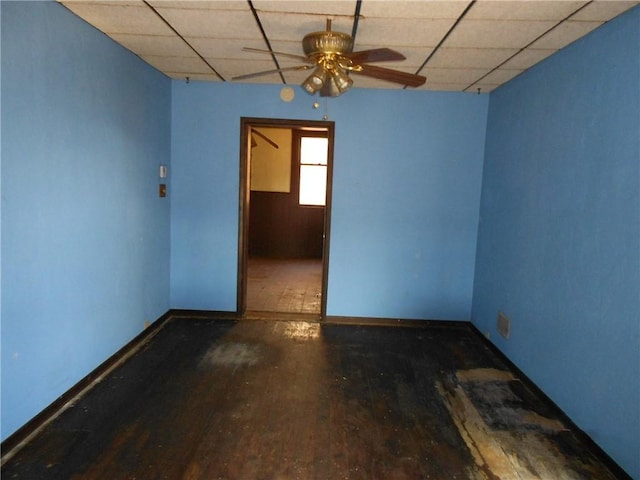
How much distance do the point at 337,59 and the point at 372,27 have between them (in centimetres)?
35

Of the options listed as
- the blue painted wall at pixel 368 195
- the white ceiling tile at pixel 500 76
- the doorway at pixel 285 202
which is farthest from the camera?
Answer: the doorway at pixel 285 202

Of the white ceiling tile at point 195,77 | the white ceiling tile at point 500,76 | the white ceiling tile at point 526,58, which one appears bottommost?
the white ceiling tile at point 195,77

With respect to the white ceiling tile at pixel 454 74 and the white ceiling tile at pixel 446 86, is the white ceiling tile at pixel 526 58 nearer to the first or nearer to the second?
the white ceiling tile at pixel 454 74

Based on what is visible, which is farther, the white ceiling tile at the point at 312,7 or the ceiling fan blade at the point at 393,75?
the ceiling fan blade at the point at 393,75

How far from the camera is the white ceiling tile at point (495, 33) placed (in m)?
2.50

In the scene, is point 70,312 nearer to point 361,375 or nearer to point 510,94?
point 361,375

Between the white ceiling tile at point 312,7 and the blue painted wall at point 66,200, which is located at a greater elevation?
the white ceiling tile at point 312,7

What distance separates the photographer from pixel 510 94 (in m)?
3.72

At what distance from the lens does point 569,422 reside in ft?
8.46

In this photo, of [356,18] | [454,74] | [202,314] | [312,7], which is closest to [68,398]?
[202,314]

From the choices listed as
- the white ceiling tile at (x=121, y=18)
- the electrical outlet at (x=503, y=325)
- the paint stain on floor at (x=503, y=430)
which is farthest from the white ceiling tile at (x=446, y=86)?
the paint stain on floor at (x=503, y=430)

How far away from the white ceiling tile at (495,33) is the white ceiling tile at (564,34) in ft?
0.21

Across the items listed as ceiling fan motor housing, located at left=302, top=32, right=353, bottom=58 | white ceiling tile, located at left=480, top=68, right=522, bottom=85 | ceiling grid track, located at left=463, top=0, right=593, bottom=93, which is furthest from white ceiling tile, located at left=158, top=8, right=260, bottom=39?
white ceiling tile, located at left=480, top=68, right=522, bottom=85

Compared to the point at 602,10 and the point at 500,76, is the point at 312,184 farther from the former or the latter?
the point at 602,10
